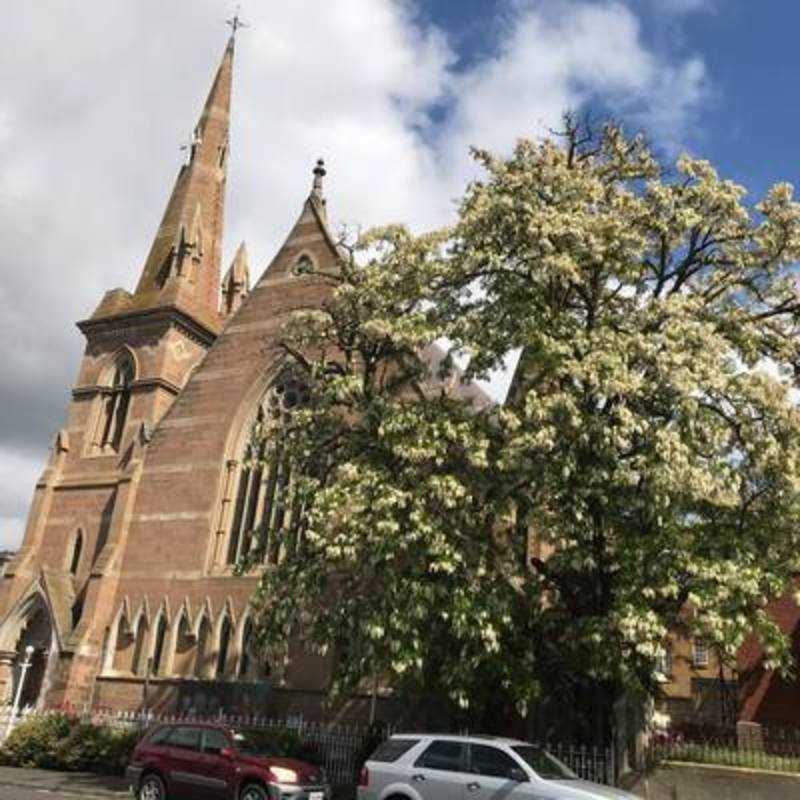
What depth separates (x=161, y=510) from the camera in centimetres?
3048

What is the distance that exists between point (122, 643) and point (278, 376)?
987 cm

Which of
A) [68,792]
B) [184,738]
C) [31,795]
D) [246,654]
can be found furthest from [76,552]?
[184,738]

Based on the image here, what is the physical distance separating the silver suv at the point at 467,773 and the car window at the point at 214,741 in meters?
3.41

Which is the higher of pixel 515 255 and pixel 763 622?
pixel 515 255

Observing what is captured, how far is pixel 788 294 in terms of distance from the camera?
18406 mm

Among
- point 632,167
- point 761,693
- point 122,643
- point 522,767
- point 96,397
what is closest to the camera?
point 522,767

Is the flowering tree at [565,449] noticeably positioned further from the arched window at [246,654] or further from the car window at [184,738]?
the arched window at [246,654]

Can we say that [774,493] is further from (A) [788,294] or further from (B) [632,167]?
(B) [632,167]

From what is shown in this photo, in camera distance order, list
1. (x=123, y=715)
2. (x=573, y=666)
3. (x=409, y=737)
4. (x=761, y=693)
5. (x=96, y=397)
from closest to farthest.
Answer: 1. (x=409, y=737)
2. (x=573, y=666)
3. (x=123, y=715)
4. (x=761, y=693)
5. (x=96, y=397)

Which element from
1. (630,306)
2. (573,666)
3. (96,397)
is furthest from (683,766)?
(96,397)

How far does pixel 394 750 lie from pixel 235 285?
32603 millimetres

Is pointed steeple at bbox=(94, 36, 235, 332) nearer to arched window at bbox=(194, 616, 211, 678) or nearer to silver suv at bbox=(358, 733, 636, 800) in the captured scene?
arched window at bbox=(194, 616, 211, 678)

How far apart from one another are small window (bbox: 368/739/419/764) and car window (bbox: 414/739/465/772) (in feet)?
1.14

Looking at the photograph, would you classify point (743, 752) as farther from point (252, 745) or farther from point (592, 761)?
point (252, 745)
